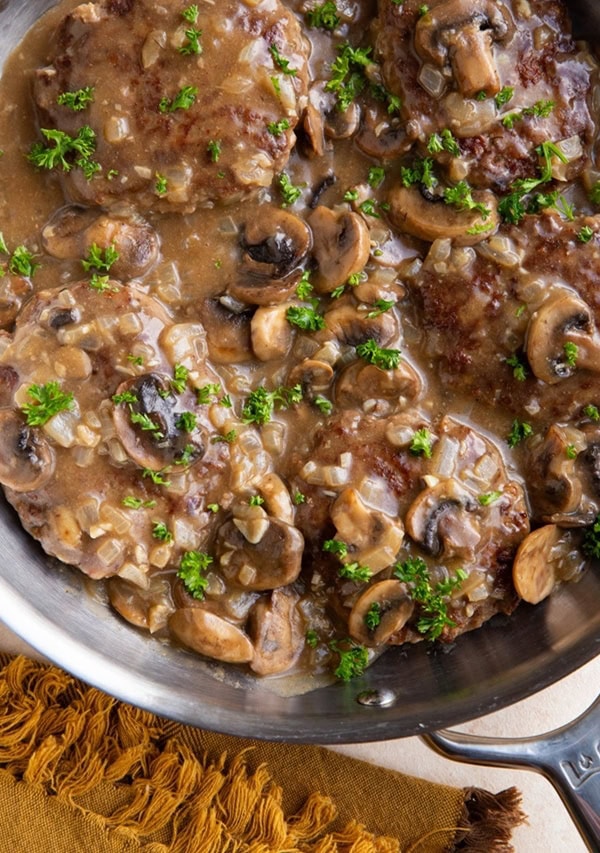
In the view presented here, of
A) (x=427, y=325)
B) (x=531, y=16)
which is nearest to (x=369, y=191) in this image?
(x=427, y=325)

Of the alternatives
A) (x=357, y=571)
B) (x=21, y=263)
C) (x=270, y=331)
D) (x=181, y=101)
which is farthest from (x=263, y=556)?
(x=181, y=101)

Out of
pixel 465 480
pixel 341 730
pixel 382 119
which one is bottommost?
pixel 341 730

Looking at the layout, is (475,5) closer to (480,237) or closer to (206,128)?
(480,237)

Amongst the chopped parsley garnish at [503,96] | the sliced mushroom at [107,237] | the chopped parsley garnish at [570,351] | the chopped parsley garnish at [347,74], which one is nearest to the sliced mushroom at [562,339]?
the chopped parsley garnish at [570,351]

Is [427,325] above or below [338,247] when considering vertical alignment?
below

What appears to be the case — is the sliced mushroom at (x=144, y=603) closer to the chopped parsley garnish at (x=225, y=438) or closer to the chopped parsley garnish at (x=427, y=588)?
the chopped parsley garnish at (x=225, y=438)

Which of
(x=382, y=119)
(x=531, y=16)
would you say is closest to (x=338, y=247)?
(x=382, y=119)
